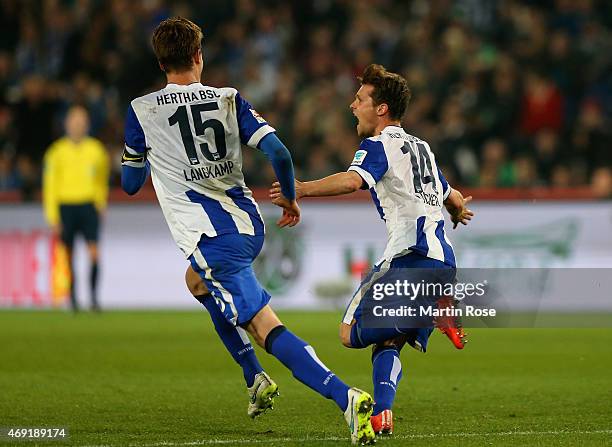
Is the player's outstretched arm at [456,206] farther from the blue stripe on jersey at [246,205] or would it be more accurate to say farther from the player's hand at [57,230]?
the player's hand at [57,230]

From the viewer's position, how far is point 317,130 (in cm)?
1584

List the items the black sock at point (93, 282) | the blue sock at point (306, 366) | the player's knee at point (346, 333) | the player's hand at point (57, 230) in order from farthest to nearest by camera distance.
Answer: the player's hand at point (57, 230) → the black sock at point (93, 282) → the player's knee at point (346, 333) → the blue sock at point (306, 366)

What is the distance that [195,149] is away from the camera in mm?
5754

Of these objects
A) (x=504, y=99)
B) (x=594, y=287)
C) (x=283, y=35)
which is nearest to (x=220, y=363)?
(x=594, y=287)

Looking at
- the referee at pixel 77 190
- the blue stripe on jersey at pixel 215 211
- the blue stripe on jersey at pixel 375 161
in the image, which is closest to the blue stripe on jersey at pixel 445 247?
the blue stripe on jersey at pixel 375 161

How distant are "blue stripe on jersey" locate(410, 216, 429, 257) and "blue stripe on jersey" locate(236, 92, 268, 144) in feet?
3.08

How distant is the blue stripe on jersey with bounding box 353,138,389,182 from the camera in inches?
230

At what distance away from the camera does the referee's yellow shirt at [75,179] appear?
13.7m

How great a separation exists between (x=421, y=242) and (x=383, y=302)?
358mm

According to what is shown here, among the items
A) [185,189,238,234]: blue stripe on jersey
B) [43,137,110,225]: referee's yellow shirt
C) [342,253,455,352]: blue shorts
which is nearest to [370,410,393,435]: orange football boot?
[342,253,455,352]: blue shorts

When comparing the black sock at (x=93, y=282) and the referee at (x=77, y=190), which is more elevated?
the referee at (x=77, y=190)

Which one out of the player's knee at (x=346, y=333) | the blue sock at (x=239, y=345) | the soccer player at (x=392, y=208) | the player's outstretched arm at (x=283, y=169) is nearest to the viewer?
the player's outstretched arm at (x=283, y=169)

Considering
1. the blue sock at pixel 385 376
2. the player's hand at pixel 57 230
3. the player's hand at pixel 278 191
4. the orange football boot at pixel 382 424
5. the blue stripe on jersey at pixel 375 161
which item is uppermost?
the blue stripe on jersey at pixel 375 161

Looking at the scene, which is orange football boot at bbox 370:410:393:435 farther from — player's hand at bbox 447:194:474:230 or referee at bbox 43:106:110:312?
referee at bbox 43:106:110:312
